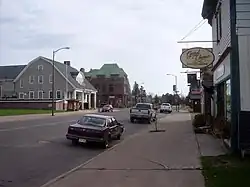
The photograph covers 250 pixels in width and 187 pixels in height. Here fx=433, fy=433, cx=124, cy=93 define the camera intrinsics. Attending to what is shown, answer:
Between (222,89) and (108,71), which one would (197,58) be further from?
(108,71)

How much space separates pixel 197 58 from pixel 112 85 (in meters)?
114

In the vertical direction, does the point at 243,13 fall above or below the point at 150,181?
above

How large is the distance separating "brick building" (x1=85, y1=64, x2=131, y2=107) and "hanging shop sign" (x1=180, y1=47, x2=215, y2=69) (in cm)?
10797

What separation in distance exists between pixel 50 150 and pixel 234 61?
7.78 meters

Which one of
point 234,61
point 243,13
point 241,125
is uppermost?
point 243,13

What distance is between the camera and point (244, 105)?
1430 cm

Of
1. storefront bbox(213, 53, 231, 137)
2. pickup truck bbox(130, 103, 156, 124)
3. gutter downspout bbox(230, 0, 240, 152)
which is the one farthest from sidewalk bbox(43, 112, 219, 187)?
pickup truck bbox(130, 103, 156, 124)

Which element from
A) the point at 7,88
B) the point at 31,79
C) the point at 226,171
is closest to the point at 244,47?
the point at 226,171

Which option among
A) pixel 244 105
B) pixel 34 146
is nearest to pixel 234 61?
pixel 244 105

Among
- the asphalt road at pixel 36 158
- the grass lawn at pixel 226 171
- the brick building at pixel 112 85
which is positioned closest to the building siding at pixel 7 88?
the brick building at pixel 112 85

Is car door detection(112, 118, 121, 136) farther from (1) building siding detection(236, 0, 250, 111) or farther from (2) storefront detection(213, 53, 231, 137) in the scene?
(1) building siding detection(236, 0, 250, 111)

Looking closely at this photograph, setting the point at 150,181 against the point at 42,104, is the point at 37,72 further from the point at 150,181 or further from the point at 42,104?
the point at 150,181

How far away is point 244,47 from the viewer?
47.3ft

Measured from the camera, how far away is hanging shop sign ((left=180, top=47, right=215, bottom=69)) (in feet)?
66.5
